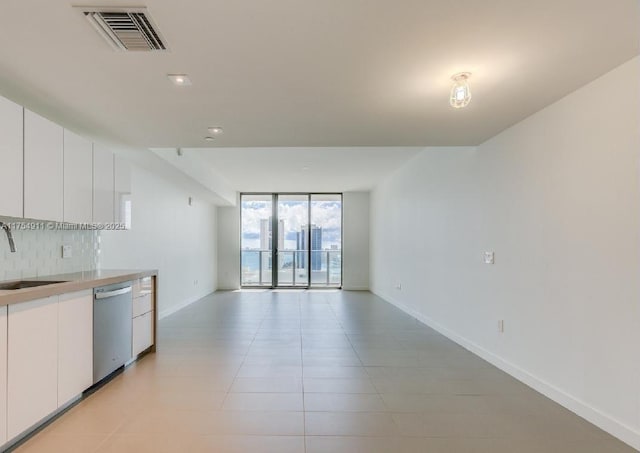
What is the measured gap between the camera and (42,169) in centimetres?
243

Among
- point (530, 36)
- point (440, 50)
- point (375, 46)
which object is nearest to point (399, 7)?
point (375, 46)

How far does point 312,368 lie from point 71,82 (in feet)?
9.83

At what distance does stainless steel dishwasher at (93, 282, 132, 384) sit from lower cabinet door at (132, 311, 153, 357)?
0.12 m

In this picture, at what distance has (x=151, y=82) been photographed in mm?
2287

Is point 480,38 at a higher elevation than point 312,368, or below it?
higher

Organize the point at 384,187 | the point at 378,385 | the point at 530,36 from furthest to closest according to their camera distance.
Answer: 1. the point at 384,187
2. the point at 378,385
3. the point at 530,36

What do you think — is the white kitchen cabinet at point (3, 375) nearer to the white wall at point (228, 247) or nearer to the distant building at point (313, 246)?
the white wall at point (228, 247)

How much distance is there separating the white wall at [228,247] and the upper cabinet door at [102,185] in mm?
5906

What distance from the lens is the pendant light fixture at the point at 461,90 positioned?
2.21 meters

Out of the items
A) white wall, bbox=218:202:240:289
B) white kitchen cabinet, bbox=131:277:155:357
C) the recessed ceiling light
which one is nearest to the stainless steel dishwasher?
white kitchen cabinet, bbox=131:277:155:357

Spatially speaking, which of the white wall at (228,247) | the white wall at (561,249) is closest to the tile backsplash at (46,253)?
the white wall at (561,249)

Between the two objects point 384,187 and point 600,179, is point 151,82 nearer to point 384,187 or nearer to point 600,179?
point 600,179

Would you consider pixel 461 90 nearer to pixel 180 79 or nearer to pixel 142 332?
pixel 180 79

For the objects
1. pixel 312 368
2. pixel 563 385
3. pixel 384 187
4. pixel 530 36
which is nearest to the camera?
pixel 530 36
